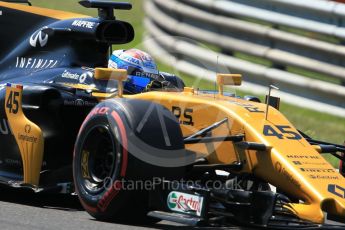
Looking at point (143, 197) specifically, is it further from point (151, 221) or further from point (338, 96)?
point (338, 96)

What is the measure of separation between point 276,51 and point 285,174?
6811 mm

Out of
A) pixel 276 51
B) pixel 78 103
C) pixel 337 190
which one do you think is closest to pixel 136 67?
pixel 78 103

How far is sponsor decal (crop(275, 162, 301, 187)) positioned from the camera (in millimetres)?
7020

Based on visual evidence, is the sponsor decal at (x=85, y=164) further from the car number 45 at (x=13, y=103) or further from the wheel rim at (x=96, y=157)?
the car number 45 at (x=13, y=103)

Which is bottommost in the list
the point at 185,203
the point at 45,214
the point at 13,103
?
the point at 45,214

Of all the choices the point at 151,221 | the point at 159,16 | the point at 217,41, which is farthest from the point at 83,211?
the point at 159,16

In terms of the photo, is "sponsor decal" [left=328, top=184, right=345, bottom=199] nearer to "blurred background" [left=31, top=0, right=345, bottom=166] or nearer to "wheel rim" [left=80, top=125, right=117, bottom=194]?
"wheel rim" [left=80, top=125, right=117, bottom=194]

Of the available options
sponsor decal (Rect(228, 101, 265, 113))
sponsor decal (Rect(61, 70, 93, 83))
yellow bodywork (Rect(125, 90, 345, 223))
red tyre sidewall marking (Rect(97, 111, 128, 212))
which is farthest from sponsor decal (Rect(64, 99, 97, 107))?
sponsor decal (Rect(228, 101, 265, 113))

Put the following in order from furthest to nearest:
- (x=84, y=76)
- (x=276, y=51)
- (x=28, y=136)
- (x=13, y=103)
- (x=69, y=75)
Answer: (x=276, y=51) < (x=69, y=75) < (x=84, y=76) < (x=13, y=103) < (x=28, y=136)

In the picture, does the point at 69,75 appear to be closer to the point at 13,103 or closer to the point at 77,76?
the point at 77,76

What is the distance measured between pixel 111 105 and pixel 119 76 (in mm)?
559

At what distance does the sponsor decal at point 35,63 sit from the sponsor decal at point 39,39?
0.45 ft

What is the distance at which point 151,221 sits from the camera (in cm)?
749

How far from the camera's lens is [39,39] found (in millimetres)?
9406
